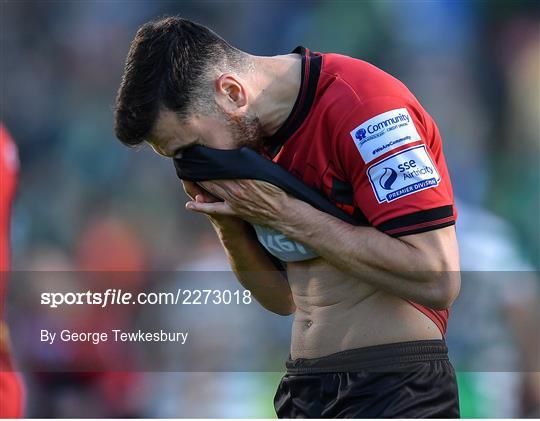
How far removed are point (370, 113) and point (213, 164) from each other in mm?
363

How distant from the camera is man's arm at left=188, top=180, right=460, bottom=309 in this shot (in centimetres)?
167

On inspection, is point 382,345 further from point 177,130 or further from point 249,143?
point 177,130

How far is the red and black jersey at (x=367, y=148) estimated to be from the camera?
1688 mm

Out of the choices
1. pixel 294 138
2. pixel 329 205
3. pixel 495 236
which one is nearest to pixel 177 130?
pixel 294 138

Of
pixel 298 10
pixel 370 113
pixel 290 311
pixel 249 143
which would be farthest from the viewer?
pixel 298 10

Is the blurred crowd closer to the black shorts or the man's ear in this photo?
the black shorts

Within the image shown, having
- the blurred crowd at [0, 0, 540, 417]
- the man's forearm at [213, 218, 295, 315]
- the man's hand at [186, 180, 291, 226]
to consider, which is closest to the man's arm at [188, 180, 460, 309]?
the man's hand at [186, 180, 291, 226]

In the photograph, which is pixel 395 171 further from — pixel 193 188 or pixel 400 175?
pixel 193 188

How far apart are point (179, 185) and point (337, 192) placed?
2.50 m

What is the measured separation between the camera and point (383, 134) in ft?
5.54

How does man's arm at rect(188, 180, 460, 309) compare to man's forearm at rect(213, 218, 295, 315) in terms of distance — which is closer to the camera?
man's arm at rect(188, 180, 460, 309)

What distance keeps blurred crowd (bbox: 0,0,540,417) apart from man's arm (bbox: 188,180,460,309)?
2101 mm

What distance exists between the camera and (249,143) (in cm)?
185

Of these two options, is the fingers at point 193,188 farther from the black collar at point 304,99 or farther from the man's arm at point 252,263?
the black collar at point 304,99
